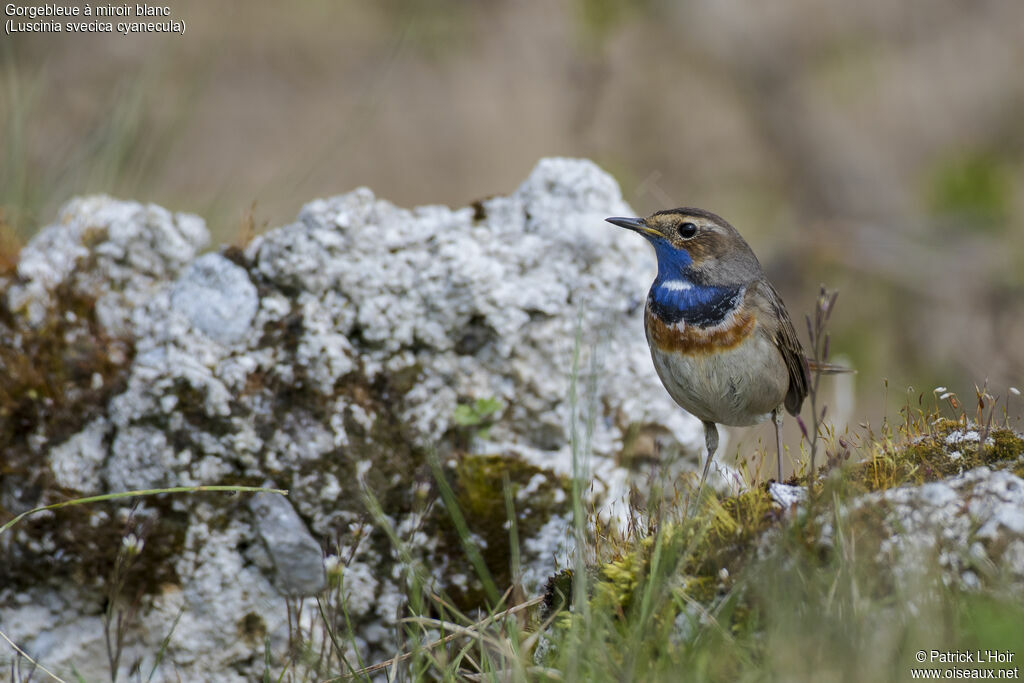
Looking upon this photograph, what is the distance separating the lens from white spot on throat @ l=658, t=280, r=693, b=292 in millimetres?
4121

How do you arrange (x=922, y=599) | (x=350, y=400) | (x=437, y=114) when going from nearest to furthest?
(x=922, y=599) → (x=350, y=400) → (x=437, y=114)

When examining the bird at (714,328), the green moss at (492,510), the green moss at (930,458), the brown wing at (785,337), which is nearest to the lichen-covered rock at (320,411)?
the green moss at (492,510)

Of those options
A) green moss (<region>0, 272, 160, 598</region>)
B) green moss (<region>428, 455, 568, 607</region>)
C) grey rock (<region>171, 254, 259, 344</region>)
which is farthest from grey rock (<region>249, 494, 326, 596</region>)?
grey rock (<region>171, 254, 259, 344</region>)

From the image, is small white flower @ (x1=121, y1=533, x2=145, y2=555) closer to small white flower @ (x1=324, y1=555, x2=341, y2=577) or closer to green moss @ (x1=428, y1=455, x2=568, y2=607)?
small white flower @ (x1=324, y1=555, x2=341, y2=577)

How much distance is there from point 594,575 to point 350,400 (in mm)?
1497

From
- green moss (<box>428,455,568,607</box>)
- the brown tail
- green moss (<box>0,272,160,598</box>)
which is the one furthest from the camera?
the brown tail

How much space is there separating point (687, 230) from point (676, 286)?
26 centimetres

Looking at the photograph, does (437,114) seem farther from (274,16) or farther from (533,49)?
(274,16)

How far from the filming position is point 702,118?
12438mm

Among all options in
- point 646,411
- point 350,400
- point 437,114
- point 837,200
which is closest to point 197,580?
point 350,400

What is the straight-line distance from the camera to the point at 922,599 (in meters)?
2.51

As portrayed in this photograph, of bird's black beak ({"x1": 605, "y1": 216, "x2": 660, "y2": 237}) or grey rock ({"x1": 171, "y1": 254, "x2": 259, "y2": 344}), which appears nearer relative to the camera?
bird's black beak ({"x1": 605, "y1": 216, "x2": 660, "y2": 237})

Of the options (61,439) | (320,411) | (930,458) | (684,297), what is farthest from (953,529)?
(61,439)

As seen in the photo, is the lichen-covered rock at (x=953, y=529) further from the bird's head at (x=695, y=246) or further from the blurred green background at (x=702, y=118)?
the blurred green background at (x=702, y=118)
